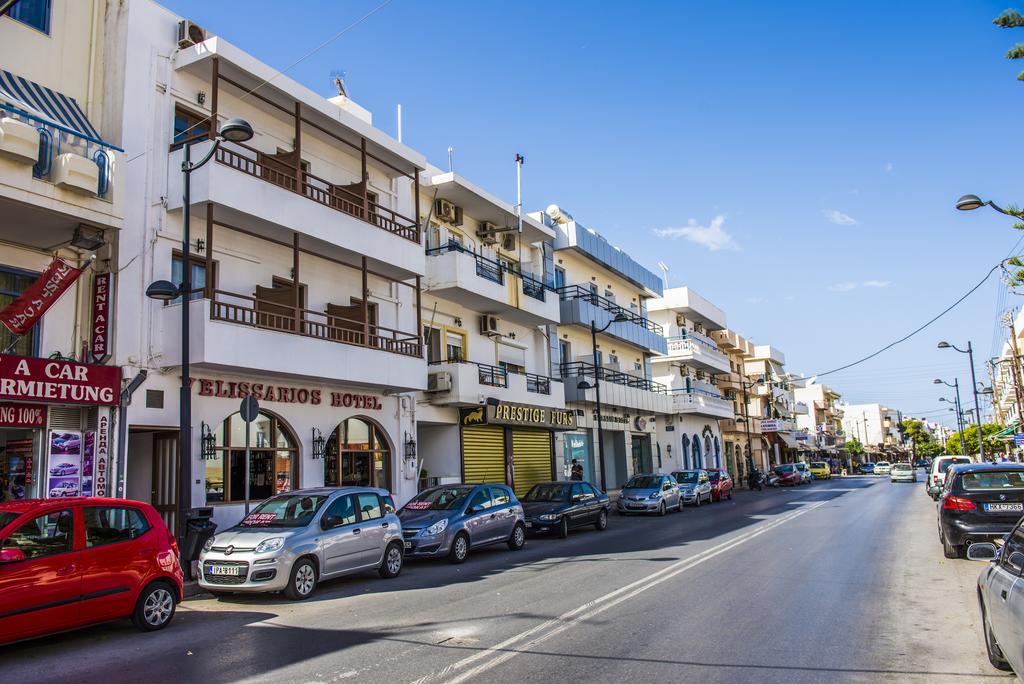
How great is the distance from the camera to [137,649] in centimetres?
807

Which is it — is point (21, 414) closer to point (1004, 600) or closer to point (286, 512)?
point (286, 512)

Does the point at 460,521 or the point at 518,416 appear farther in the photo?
the point at 518,416

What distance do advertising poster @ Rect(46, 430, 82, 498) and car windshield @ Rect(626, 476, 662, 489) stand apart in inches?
755

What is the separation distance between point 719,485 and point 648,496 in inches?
418

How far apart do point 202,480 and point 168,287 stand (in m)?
4.99

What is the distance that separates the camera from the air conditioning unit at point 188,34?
56.3 feet

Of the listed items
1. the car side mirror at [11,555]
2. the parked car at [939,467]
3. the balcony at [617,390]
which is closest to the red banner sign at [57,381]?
the car side mirror at [11,555]

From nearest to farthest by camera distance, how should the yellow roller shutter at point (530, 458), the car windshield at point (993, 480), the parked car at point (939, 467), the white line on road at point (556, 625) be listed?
the white line on road at point (556, 625)
the car windshield at point (993, 480)
the yellow roller shutter at point (530, 458)
the parked car at point (939, 467)

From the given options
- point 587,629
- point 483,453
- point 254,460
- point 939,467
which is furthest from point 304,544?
point 939,467

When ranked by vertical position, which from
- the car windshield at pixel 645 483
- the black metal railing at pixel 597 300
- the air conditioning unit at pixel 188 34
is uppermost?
the air conditioning unit at pixel 188 34

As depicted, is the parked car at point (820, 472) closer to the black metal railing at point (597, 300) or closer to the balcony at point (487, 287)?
the black metal railing at point (597, 300)

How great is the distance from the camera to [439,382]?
23.8 m

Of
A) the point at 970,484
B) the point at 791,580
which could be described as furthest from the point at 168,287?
the point at 970,484

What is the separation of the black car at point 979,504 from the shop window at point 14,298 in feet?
53.8
